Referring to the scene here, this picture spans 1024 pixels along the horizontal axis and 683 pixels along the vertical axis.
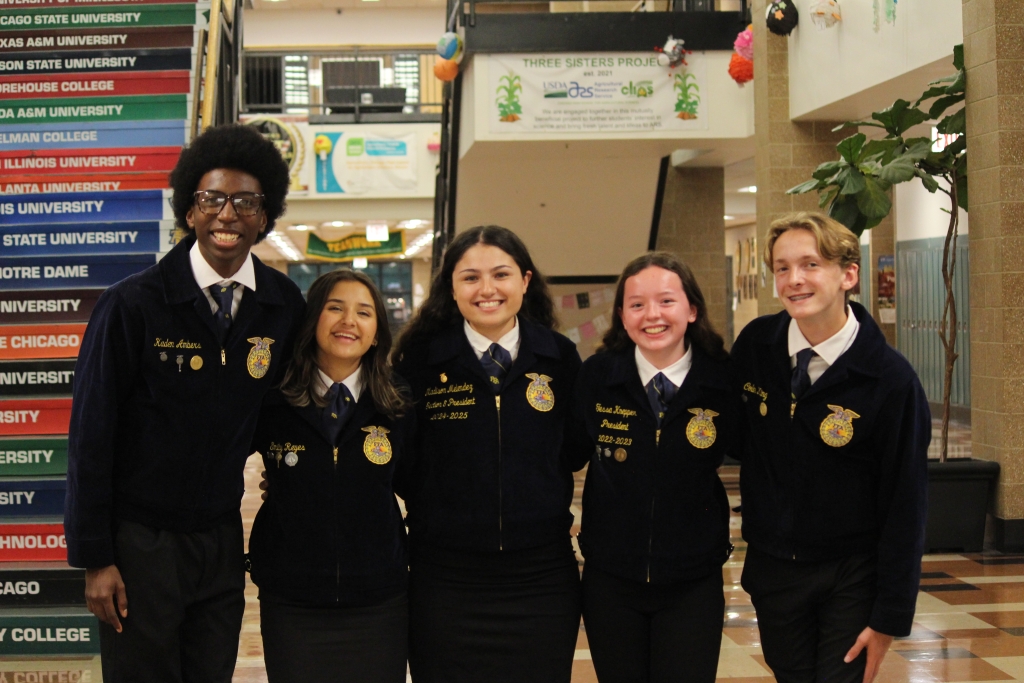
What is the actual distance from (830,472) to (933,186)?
345 centimetres

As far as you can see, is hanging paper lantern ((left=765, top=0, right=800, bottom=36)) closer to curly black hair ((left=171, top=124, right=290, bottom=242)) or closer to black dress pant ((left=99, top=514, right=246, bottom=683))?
curly black hair ((left=171, top=124, right=290, bottom=242))

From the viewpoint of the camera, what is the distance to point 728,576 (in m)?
5.02

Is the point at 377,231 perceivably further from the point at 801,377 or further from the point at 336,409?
the point at 801,377

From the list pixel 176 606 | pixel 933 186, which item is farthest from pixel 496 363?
pixel 933 186

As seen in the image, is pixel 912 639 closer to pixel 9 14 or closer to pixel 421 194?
pixel 9 14

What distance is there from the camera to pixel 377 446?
237 centimetres

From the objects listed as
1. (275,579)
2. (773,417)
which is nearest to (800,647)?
(773,417)

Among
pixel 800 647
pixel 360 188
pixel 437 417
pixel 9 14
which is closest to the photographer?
pixel 800 647

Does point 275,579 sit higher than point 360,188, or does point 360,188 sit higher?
point 360,188

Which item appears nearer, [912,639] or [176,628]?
[176,628]

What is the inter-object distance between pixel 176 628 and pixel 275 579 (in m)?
0.26

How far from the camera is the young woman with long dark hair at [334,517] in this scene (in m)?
2.33

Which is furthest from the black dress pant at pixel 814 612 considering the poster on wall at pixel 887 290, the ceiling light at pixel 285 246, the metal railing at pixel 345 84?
the ceiling light at pixel 285 246

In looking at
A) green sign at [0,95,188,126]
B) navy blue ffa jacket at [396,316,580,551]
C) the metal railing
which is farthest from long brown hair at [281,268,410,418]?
the metal railing
